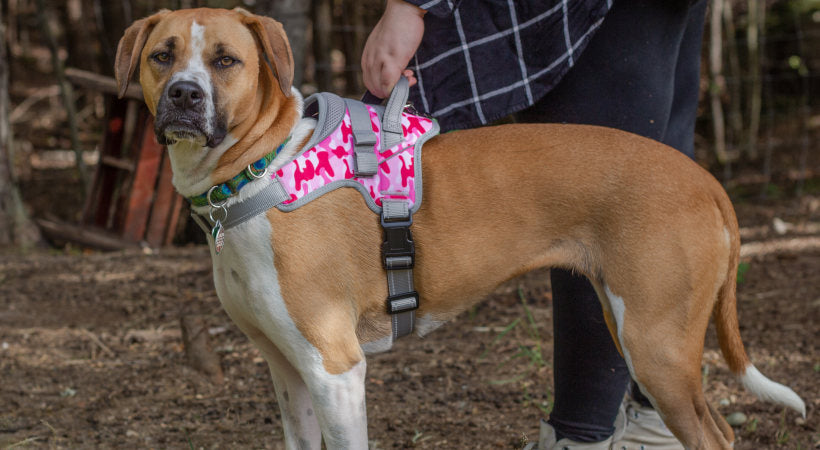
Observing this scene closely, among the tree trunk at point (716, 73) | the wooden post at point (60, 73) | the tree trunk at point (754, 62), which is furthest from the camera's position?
the tree trunk at point (754, 62)

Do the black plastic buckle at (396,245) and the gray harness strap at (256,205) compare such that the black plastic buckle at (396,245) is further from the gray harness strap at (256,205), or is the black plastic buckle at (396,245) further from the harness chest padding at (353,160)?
the gray harness strap at (256,205)

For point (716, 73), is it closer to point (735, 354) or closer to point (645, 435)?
point (645, 435)

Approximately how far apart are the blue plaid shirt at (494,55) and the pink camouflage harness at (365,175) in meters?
0.21

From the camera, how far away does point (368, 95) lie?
2445 millimetres

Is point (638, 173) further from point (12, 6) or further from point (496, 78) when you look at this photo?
point (12, 6)

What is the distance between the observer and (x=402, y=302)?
219cm


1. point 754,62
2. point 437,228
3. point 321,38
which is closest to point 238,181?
point 437,228

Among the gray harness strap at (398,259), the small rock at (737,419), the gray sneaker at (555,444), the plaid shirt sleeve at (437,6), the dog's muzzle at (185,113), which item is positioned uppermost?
the plaid shirt sleeve at (437,6)

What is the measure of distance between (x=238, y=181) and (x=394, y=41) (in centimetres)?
56

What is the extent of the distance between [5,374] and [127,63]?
2.05 meters

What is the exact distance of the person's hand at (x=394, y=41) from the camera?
85.4 inches

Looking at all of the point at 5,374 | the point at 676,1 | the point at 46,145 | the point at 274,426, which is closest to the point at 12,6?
the point at 46,145

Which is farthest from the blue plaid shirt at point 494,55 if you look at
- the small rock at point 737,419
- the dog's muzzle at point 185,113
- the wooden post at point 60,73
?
the wooden post at point 60,73

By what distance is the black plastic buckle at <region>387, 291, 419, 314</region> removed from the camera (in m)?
2.19
